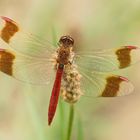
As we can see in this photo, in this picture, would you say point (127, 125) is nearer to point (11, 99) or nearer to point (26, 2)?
point (11, 99)

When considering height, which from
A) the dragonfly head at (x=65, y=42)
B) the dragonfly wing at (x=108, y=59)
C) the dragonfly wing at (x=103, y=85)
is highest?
the dragonfly head at (x=65, y=42)

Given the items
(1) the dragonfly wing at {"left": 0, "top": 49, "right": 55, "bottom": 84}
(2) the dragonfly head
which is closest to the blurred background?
(1) the dragonfly wing at {"left": 0, "top": 49, "right": 55, "bottom": 84}

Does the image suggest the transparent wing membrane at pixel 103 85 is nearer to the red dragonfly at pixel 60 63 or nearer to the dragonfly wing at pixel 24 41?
the red dragonfly at pixel 60 63

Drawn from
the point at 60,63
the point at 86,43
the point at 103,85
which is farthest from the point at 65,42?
the point at 86,43

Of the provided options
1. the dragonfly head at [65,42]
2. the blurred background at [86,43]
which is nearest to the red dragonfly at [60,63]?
the dragonfly head at [65,42]

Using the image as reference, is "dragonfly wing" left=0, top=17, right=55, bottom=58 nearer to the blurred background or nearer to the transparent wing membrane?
the transparent wing membrane

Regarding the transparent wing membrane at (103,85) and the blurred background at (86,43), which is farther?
the blurred background at (86,43)

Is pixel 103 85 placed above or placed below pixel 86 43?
below

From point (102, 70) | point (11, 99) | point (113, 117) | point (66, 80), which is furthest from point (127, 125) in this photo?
point (66, 80)

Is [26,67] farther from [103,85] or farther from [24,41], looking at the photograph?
[103,85]
